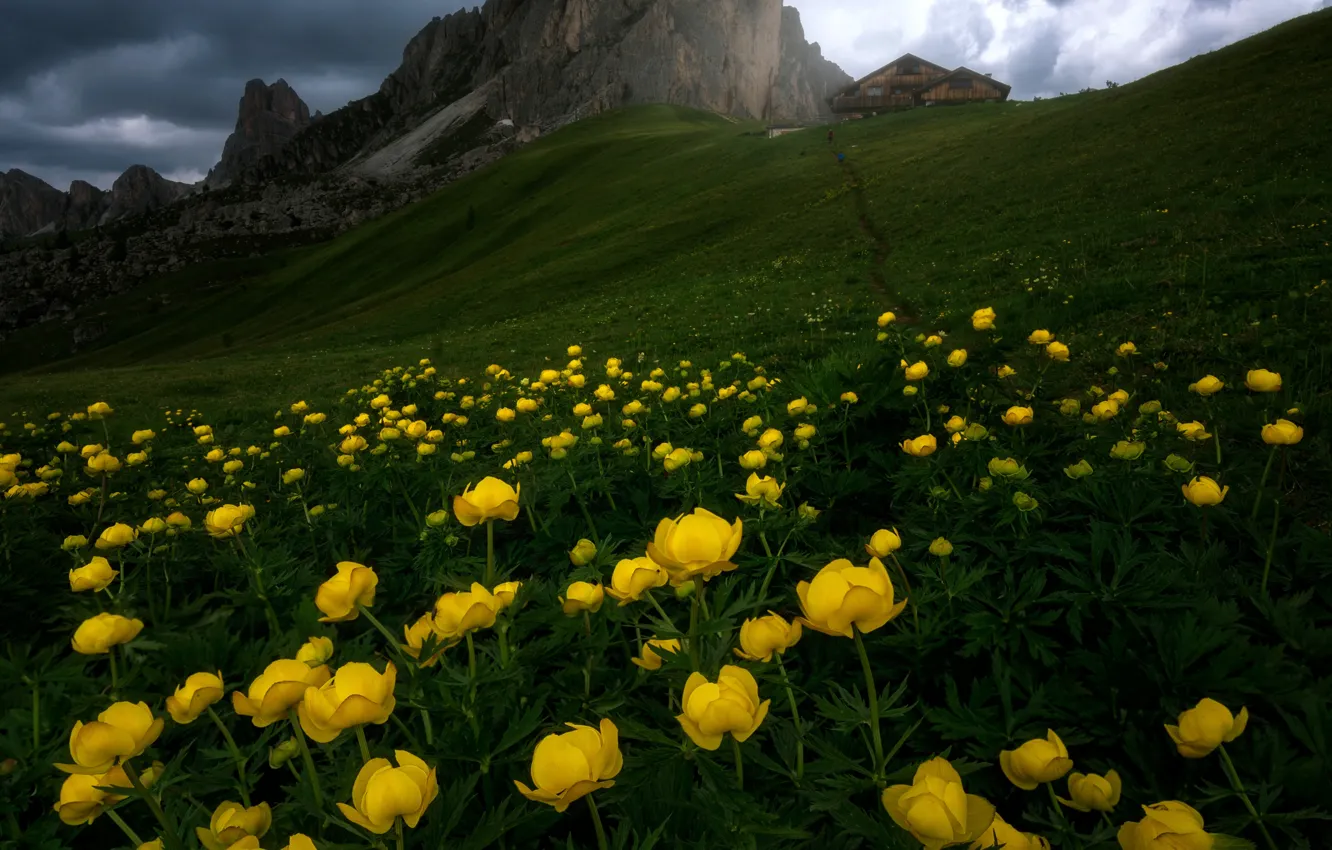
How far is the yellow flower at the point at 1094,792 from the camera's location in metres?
1.30

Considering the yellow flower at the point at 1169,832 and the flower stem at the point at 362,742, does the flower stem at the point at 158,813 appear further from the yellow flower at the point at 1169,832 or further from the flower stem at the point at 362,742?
the yellow flower at the point at 1169,832

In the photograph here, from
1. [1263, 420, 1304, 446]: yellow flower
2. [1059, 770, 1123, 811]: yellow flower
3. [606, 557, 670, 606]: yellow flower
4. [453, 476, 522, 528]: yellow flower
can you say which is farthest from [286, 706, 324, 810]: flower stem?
[1263, 420, 1304, 446]: yellow flower

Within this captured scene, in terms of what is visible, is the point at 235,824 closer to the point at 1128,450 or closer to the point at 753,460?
the point at 753,460

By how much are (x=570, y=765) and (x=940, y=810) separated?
0.65m

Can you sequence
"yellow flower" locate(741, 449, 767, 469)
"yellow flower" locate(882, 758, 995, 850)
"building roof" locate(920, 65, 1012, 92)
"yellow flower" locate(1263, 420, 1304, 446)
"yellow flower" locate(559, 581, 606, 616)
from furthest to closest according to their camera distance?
"building roof" locate(920, 65, 1012, 92) < "yellow flower" locate(741, 449, 767, 469) < "yellow flower" locate(1263, 420, 1304, 446) < "yellow flower" locate(559, 581, 606, 616) < "yellow flower" locate(882, 758, 995, 850)

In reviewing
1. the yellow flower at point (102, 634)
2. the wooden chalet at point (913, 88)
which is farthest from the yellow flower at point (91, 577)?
the wooden chalet at point (913, 88)

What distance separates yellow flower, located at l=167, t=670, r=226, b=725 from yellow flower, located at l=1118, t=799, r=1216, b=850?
2029mm

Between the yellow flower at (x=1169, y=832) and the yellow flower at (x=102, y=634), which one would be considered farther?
the yellow flower at (x=102, y=634)

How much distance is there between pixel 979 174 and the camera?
2005 centimetres

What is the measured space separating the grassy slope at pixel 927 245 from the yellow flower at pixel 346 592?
695 cm

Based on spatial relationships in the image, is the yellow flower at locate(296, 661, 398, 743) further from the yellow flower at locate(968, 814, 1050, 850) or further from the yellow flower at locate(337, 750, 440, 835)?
the yellow flower at locate(968, 814, 1050, 850)

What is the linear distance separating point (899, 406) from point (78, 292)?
120 metres

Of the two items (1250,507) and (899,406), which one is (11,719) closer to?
(899,406)

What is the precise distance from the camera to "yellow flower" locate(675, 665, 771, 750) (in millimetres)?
1151
